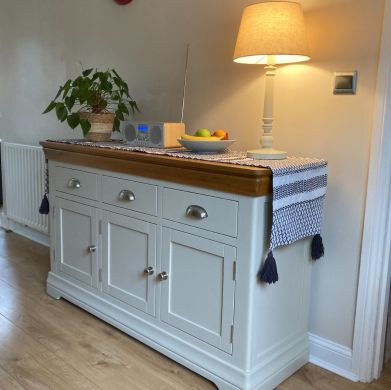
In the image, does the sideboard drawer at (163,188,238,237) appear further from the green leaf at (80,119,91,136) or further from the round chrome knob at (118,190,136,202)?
the green leaf at (80,119,91,136)

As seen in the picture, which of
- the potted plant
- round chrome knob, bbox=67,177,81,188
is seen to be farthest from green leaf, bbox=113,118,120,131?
round chrome knob, bbox=67,177,81,188

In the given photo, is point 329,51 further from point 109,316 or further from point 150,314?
point 109,316

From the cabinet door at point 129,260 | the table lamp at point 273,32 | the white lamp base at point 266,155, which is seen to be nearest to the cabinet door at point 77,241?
the cabinet door at point 129,260

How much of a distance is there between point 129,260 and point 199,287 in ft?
1.41

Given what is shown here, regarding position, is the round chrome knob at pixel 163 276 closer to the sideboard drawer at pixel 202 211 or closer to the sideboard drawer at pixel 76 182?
the sideboard drawer at pixel 202 211

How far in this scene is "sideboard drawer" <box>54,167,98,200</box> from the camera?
221 cm

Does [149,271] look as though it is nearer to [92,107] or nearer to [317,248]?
[317,248]

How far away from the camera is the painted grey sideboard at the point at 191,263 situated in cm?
164

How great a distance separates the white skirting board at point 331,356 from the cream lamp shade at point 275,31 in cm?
118

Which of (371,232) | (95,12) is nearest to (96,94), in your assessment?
(95,12)

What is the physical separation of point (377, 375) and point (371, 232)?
614mm

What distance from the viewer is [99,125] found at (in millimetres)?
2387

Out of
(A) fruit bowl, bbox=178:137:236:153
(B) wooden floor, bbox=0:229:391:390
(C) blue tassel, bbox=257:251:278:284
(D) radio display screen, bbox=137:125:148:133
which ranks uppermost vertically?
(D) radio display screen, bbox=137:125:148:133

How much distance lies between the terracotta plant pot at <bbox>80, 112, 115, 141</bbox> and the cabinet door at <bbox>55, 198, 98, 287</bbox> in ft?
1.20
